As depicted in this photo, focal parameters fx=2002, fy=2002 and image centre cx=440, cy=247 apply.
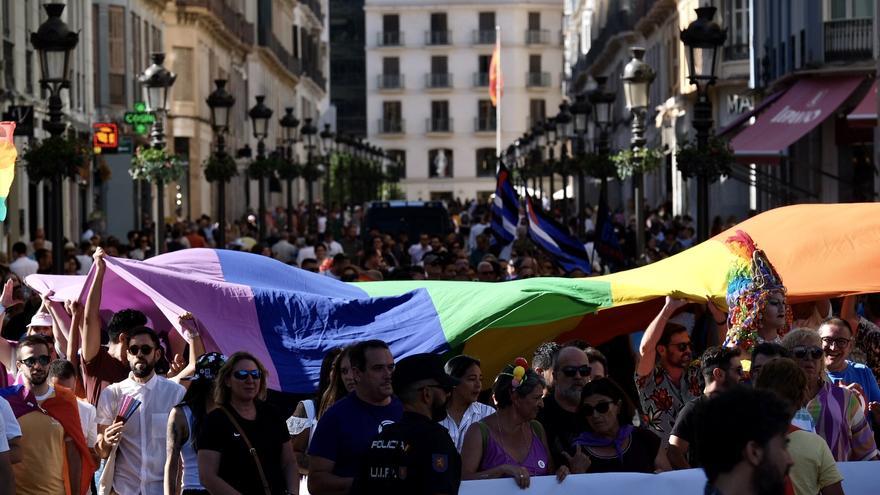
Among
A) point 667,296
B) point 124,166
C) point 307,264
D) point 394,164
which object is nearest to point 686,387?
point 667,296

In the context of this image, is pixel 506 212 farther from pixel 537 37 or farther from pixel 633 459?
pixel 537 37

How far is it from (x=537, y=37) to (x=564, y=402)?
110935 millimetres

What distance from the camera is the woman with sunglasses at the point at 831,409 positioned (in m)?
8.96

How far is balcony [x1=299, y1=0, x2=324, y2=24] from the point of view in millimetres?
95438

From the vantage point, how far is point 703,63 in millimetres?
18953

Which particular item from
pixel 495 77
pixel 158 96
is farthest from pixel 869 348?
pixel 495 77

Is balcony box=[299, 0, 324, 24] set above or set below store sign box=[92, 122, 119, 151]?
above

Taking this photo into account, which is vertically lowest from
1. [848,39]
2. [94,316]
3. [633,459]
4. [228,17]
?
[633,459]

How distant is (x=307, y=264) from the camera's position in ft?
68.5

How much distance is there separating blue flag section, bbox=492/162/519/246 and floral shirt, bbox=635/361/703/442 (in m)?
16.2

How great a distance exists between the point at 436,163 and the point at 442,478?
115 m

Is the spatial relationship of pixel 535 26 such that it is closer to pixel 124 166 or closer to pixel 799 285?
pixel 124 166

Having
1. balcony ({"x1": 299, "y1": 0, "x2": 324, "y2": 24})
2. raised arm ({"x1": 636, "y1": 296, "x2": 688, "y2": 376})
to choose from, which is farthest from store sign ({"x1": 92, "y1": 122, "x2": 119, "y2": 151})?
balcony ({"x1": 299, "y1": 0, "x2": 324, "y2": 24})

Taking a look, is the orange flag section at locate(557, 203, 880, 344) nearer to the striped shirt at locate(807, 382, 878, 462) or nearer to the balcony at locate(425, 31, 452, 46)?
the striped shirt at locate(807, 382, 878, 462)
